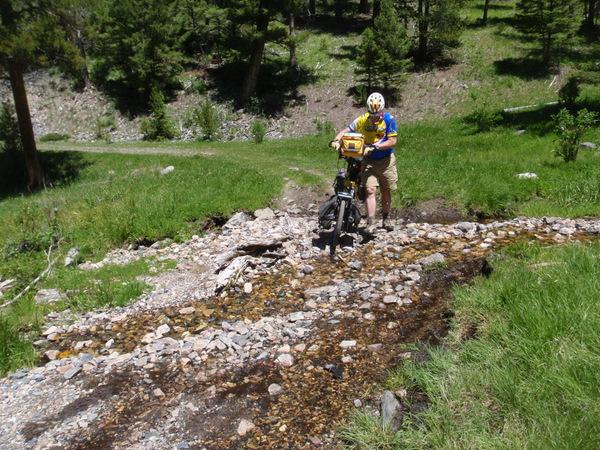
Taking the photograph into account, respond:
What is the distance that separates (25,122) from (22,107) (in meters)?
0.61

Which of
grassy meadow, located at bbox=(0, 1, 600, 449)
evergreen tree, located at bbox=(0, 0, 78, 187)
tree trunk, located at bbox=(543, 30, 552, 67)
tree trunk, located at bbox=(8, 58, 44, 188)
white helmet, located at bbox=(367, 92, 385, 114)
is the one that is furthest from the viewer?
tree trunk, located at bbox=(543, 30, 552, 67)

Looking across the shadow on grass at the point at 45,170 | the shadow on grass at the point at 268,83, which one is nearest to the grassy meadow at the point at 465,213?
the shadow on grass at the point at 45,170

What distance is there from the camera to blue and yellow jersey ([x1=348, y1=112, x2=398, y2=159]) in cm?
774

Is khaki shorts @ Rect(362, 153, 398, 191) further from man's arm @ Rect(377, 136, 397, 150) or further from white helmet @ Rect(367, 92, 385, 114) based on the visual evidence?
white helmet @ Rect(367, 92, 385, 114)

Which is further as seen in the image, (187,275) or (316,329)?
(187,275)

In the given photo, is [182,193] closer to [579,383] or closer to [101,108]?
[579,383]

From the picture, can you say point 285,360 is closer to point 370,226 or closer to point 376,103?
point 370,226

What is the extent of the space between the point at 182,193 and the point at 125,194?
6.05 feet

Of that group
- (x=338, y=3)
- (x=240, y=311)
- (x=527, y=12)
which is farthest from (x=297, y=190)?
(x=338, y=3)

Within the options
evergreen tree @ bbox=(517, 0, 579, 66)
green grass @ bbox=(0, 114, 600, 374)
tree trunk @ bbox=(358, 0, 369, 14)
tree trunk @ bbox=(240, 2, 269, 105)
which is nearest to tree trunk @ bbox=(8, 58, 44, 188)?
green grass @ bbox=(0, 114, 600, 374)

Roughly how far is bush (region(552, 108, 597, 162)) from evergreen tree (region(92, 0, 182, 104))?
26.1m

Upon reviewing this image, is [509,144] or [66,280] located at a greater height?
[509,144]

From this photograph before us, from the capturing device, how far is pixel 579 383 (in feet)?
10.9

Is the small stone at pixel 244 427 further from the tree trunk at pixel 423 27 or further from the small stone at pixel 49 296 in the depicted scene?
the tree trunk at pixel 423 27
